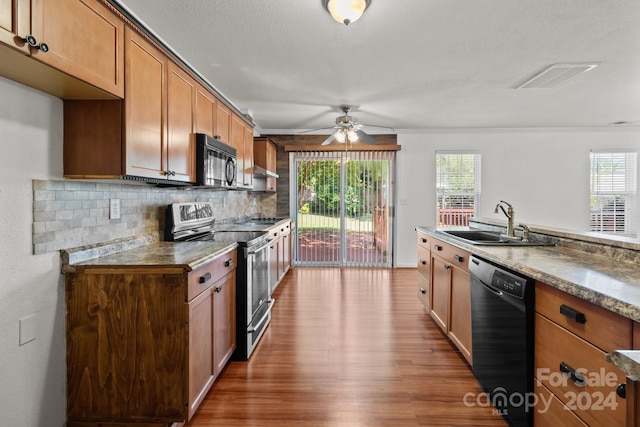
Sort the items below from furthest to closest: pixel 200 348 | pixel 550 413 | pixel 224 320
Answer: pixel 224 320, pixel 200 348, pixel 550 413

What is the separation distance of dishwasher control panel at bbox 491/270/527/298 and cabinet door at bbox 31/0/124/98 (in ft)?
7.10

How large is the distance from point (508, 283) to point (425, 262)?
5.38 ft

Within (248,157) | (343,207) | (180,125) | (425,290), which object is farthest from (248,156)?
(425,290)

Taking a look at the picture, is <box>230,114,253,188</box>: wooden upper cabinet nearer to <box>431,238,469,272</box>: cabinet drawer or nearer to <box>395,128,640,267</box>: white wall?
<box>431,238,469,272</box>: cabinet drawer

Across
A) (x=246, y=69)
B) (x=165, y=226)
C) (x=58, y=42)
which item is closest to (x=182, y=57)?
(x=246, y=69)

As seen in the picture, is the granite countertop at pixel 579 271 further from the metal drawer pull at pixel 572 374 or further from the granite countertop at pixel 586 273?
the metal drawer pull at pixel 572 374

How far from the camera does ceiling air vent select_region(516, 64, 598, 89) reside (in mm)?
2896

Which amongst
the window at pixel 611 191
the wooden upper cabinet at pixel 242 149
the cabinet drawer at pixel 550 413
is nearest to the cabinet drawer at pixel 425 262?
the cabinet drawer at pixel 550 413

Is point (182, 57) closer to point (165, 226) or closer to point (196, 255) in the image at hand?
point (165, 226)

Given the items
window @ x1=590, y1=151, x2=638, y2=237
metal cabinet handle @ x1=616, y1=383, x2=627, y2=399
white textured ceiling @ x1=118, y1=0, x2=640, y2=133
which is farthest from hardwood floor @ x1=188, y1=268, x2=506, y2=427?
window @ x1=590, y1=151, x2=638, y2=237

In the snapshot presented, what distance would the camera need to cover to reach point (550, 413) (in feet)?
4.48

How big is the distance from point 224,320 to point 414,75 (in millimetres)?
2747

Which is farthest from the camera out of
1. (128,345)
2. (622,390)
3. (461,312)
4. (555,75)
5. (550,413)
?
(555,75)

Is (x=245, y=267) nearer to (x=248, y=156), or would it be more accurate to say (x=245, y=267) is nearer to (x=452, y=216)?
(x=248, y=156)
